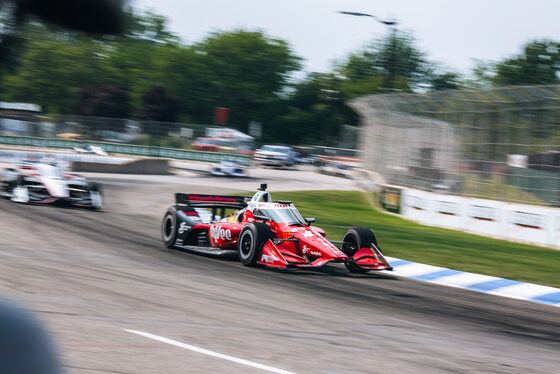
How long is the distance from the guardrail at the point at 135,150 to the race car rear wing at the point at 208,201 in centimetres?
2513

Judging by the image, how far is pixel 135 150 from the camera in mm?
39125

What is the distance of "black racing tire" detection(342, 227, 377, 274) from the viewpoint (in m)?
10.6

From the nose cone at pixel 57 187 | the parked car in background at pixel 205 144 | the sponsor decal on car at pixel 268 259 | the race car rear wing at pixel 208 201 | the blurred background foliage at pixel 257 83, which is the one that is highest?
the blurred background foliage at pixel 257 83

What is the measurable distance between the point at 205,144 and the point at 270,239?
32.9 meters

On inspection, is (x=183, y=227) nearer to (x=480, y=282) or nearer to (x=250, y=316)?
(x=480, y=282)

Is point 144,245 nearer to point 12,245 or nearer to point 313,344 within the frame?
point 12,245

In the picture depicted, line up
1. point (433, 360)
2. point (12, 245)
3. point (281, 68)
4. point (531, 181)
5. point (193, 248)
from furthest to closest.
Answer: point (281, 68) → point (531, 181) → point (193, 248) → point (12, 245) → point (433, 360)

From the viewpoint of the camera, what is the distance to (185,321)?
245 inches

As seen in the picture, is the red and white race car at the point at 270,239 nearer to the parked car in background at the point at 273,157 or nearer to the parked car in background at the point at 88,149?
the parked car in background at the point at 88,149

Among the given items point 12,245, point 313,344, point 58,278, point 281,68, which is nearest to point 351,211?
point 12,245

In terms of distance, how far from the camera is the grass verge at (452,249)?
11.6 metres

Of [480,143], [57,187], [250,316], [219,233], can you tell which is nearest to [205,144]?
[57,187]

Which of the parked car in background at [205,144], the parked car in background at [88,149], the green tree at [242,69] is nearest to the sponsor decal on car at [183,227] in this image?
the parked car in background at [88,149]

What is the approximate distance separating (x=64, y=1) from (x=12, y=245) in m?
10.2
